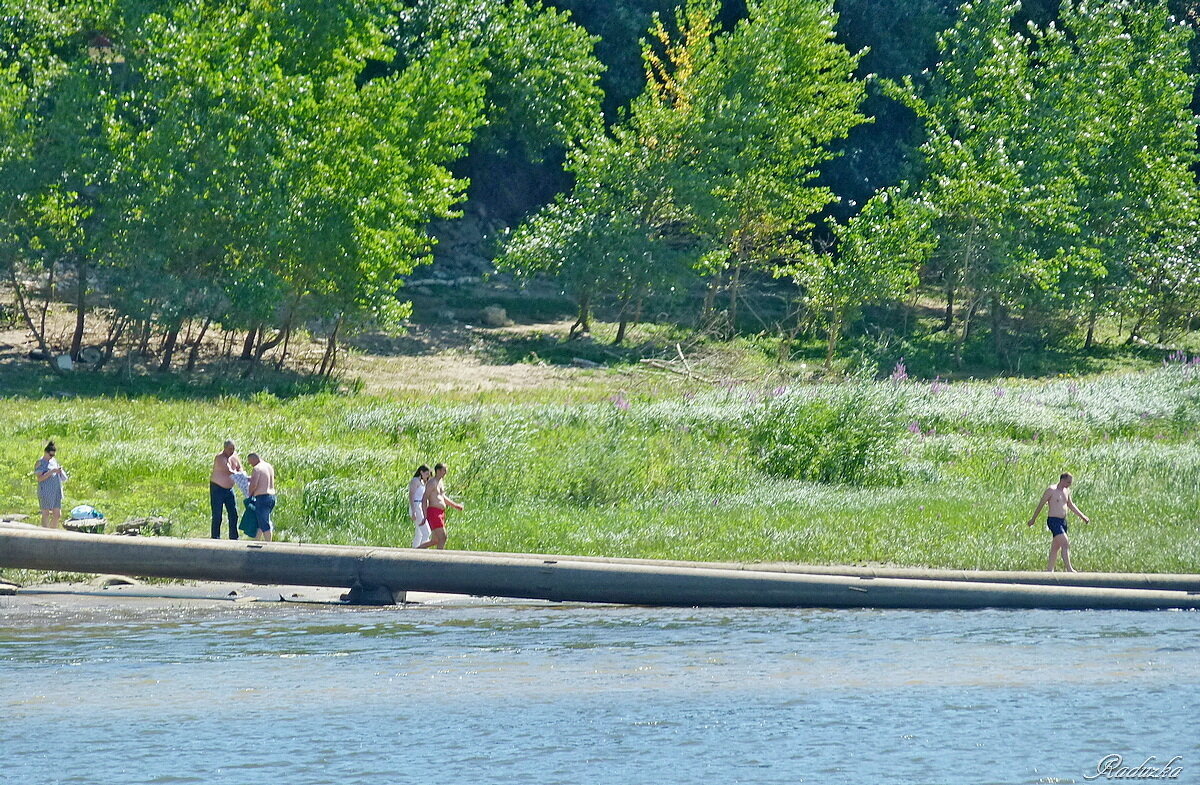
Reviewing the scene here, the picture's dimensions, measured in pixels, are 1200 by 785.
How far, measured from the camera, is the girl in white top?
19.9m

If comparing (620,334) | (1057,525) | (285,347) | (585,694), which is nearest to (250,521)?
(585,694)

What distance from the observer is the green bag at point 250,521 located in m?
20.3

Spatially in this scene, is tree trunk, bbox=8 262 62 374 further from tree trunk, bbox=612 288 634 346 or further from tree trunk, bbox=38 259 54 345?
tree trunk, bbox=612 288 634 346

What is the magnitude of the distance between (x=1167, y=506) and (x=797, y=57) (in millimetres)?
30851

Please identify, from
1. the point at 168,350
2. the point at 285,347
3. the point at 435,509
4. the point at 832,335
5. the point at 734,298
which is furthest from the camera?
the point at 734,298

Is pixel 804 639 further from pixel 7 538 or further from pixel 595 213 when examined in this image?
pixel 595 213

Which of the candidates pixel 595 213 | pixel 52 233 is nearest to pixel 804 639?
pixel 52 233

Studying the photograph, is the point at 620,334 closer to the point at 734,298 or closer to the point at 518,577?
the point at 734,298

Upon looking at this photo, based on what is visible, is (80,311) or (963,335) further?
(963,335)

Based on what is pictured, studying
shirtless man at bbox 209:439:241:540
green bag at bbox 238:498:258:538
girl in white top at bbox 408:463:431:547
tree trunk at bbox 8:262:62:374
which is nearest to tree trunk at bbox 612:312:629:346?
tree trunk at bbox 8:262:62:374

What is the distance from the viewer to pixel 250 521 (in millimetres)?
20328

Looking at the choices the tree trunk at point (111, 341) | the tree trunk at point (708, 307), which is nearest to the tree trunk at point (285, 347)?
the tree trunk at point (111, 341)
